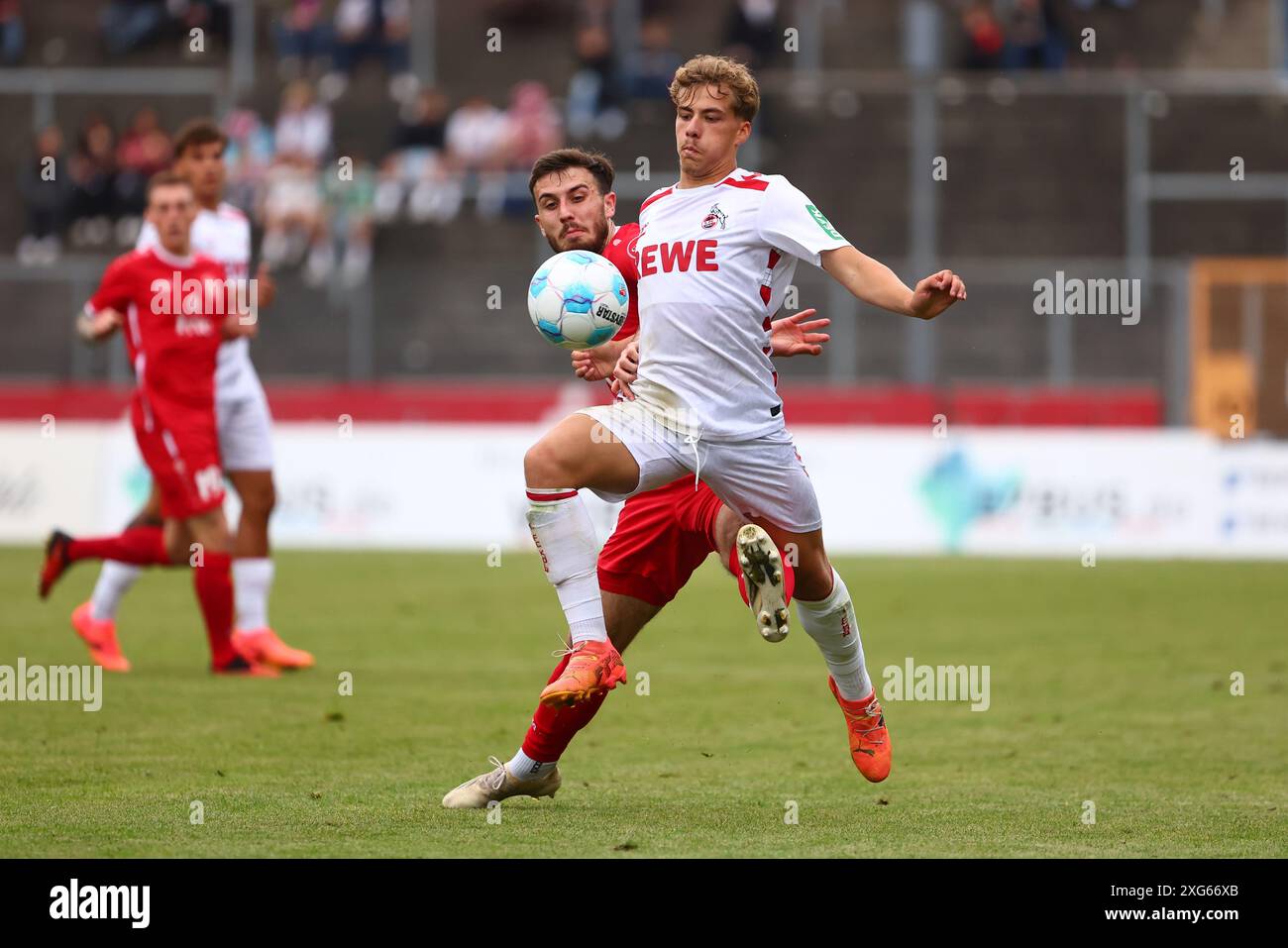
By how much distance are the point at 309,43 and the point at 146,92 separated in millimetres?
2141

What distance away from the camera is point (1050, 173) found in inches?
915

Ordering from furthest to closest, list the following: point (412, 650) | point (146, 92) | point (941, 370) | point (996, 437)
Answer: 1. point (146, 92)
2. point (941, 370)
3. point (996, 437)
4. point (412, 650)

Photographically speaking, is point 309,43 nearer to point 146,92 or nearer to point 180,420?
point 146,92

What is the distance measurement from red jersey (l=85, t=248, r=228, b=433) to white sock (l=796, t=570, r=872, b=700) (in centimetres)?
469

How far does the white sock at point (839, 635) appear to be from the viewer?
735cm

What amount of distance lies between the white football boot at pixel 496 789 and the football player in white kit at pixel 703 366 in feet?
2.41

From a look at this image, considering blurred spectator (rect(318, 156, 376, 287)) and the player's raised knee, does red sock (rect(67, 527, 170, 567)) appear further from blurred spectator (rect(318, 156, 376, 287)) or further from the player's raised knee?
blurred spectator (rect(318, 156, 376, 287))

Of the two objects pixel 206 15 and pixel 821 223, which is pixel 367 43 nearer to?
pixel 206 15

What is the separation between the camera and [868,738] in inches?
295

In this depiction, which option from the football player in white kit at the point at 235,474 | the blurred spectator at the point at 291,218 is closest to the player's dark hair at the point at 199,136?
the football player in white kit at the point at 235,474

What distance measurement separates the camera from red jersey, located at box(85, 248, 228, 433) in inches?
433

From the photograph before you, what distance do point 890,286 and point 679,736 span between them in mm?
3205

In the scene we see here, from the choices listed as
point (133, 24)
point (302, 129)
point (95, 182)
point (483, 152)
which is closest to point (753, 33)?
point (483, 152)

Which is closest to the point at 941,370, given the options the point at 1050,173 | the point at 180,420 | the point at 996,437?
the point at 996,437
